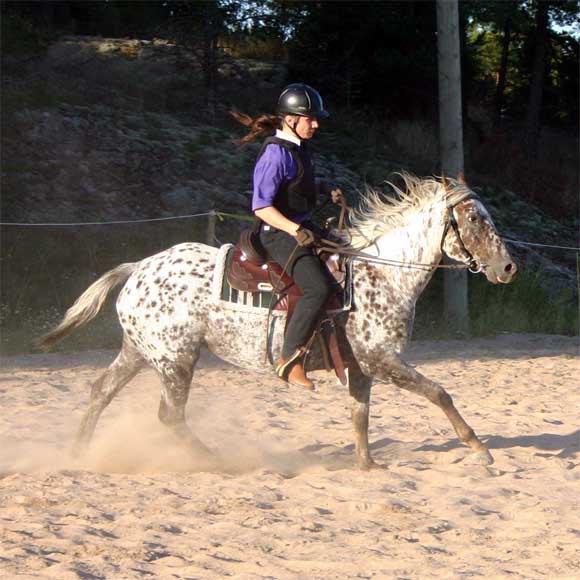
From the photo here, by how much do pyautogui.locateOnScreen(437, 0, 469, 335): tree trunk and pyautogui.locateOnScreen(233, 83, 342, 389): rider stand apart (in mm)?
7610

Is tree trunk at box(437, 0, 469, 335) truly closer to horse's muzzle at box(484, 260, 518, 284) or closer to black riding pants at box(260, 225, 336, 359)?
horse's muzzle at box(484, 260, 518, 284)

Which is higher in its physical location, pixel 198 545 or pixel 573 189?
pixel 573 189

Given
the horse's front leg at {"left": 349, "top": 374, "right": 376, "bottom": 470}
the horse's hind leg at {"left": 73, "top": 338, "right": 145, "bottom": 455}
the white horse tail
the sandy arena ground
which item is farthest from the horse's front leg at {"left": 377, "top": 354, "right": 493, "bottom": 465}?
the white horse tail

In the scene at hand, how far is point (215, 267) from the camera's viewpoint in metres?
6.67

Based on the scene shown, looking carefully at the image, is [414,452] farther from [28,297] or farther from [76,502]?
[28,297]

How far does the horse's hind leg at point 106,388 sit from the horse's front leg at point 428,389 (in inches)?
74.2

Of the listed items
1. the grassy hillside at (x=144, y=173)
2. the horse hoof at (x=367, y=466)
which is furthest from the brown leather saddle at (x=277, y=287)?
the grassy hillside at (x=144, y=173)

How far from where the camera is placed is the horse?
6.48 m

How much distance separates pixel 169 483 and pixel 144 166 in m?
12.3

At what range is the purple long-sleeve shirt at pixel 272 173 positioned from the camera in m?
6.21

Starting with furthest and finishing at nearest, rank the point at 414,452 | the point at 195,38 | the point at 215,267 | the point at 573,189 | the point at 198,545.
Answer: the point at 573,189 → the point at 195,38 → the point at 414,452 → the point at 215,267 → the point at 198,545

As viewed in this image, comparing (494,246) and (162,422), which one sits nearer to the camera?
(494,246)

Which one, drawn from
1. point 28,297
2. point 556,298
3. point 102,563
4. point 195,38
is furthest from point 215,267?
point 195,38

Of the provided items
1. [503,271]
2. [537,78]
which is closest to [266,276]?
[503,271]
